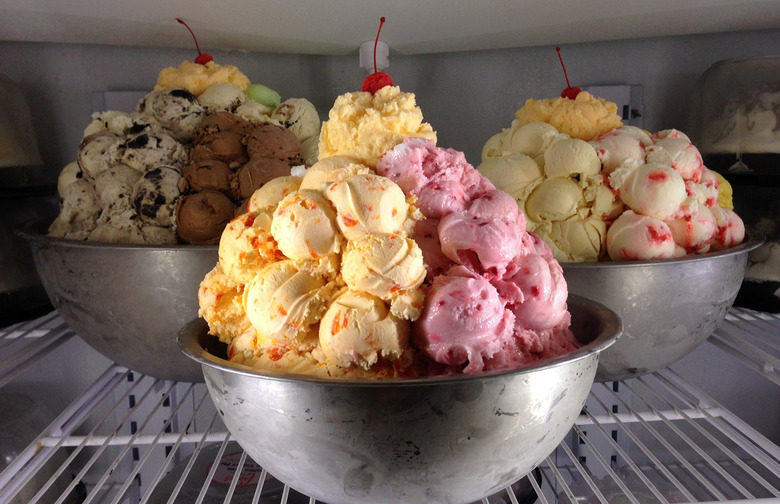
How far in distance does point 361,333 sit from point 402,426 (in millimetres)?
70

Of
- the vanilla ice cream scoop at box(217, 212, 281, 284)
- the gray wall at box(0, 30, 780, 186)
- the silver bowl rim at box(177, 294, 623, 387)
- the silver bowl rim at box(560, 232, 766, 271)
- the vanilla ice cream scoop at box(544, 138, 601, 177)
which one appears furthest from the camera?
the gray wall at box(0, 30, 780, 186)

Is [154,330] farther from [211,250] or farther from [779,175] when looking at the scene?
[779,175]

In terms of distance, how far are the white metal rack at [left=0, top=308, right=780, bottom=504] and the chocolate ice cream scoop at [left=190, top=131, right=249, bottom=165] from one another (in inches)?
12.5

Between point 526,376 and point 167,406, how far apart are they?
87cm

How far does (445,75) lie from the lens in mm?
1197

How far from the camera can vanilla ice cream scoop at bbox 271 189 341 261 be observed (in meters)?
0.45

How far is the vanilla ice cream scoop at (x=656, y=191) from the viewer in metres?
0.73

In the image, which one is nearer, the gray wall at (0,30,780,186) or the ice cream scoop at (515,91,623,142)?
the ice cream scoop at (515,91,623,142)

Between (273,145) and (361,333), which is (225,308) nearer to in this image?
(361,333)

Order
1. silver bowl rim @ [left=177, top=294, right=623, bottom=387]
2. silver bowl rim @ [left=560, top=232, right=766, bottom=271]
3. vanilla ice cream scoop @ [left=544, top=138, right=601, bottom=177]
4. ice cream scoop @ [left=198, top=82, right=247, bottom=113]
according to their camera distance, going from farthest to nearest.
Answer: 1. ice cream scoop @ [left=198, top=82, right=247, bottom=113]
2. vanilla ice cream scoop @ [left=544, top=138, right=601, bottom=177]
3. silver bowl rim @ [left=560, top=232, right=766, bottom=271]
4. silver bowl rim @ [left=177, top=294, right=623, bottom=387]

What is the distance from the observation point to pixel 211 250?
668mm

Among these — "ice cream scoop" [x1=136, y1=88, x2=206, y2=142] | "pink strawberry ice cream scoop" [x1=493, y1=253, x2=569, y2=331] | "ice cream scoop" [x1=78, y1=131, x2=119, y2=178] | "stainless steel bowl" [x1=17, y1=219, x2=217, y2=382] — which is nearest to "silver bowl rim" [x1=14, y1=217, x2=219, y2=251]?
"stainless steel bowl" [x1=17, y1=219, x2=217, y2=382]

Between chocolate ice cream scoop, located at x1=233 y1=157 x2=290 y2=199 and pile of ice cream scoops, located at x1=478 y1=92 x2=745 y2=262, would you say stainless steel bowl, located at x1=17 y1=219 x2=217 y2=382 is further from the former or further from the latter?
pile of ice cream scoops, located at x1=478 y1=92 x2=745 y2=262

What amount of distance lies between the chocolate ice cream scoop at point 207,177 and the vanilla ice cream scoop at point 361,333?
40 centimetres
